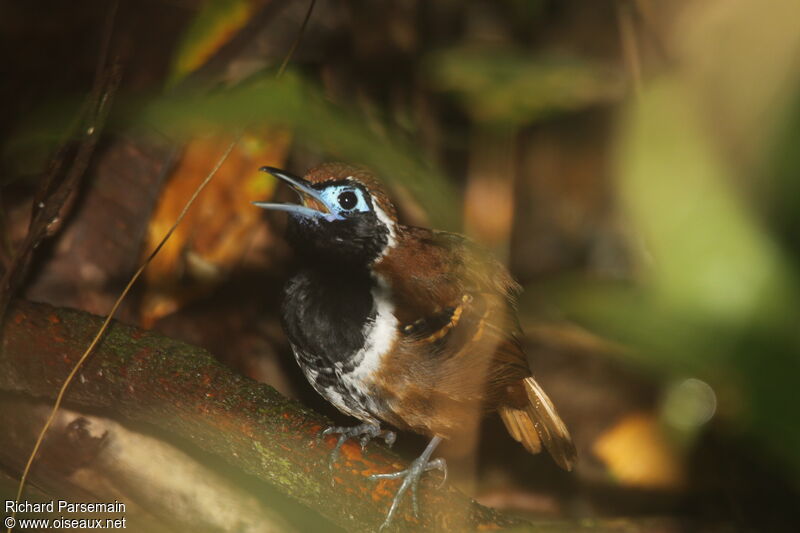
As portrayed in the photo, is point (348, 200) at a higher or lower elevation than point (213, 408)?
higher

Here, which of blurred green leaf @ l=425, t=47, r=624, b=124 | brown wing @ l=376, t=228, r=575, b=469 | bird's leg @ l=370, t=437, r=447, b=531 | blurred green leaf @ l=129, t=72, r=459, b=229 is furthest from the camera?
blurred green leaf @ l=425, t=47, r=624, b=124

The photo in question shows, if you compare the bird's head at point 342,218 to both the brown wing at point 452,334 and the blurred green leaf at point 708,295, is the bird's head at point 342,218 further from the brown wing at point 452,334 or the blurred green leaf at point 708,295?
the blurred green leaf at point 708,295

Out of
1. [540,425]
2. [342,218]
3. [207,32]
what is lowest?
[540,425]

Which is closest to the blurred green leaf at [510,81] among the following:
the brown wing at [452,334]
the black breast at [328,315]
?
the brown wing at [452,334]

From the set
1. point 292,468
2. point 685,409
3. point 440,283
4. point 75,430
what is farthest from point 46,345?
point 685,409

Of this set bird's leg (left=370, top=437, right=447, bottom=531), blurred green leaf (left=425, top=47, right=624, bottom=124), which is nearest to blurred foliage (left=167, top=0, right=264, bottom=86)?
blurred green leaf (left=425, top=47, right=624, bottom=124)

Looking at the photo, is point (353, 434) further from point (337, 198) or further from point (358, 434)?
point (337, 198)

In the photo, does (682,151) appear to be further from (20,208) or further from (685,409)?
(20,208)

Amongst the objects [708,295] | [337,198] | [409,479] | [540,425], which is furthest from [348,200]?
[708,295]

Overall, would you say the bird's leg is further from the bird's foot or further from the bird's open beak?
the bird's open beak
